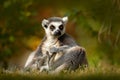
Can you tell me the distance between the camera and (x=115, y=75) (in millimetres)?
8289

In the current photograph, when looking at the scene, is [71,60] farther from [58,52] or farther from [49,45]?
[49,45]

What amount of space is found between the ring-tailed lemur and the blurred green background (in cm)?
221

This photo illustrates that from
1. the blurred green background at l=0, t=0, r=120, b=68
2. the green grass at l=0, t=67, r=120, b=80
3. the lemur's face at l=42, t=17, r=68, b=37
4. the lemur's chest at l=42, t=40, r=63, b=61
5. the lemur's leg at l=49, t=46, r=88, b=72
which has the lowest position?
the green grass at l=0, t=67, r=120, b=80

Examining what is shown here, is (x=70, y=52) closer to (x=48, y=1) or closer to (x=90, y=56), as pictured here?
(x=90, y=56)

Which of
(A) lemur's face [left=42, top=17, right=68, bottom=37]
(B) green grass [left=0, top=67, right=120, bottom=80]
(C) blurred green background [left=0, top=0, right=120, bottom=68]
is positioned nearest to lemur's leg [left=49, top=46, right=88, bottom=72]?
(A) lemur's face [left=42, top=17, right=68, bottom=37]

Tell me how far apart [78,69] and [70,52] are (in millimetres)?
480

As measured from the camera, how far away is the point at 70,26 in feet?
54.6

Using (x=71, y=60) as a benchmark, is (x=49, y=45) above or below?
→ above

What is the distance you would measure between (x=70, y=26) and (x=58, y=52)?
21.4ft

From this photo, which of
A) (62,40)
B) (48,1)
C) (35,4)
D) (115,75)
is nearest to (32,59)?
(62,40)

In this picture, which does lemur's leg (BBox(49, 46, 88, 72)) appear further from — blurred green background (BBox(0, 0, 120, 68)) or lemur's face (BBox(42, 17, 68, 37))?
blurred green background (BBox(0, 0, 120, 68))

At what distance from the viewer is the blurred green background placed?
14.7 meters

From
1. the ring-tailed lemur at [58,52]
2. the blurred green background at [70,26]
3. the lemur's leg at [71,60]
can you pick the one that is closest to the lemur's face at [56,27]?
the ring-tailed lemur at [58,52]

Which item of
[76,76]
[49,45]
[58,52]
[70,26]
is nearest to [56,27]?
[49,45]
